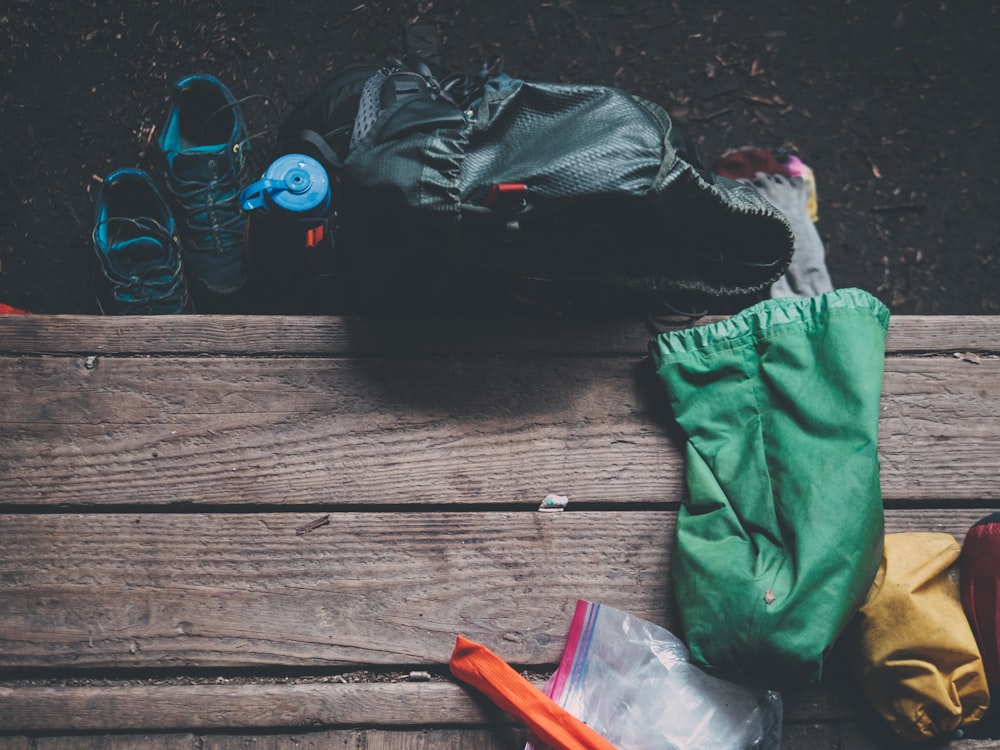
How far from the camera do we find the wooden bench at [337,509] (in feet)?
3.53

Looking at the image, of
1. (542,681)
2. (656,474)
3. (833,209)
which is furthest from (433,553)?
(833,209)

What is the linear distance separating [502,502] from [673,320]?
40 cm

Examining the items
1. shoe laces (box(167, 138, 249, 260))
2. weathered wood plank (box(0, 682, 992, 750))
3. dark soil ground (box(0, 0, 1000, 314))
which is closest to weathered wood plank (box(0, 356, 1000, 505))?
weathered wood plank (box(0, 682, 992, 750))

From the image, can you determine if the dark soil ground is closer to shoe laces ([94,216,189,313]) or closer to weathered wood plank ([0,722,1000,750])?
shoe laces ([94,216,189,313])

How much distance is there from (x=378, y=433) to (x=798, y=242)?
90cm

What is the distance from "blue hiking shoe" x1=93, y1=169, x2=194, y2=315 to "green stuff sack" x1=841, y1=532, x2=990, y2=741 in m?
1.29

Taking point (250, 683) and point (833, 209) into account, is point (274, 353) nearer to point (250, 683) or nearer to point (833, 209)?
point (250, 683)

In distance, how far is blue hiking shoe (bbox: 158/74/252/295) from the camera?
4.69ft

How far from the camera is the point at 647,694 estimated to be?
1.07 m

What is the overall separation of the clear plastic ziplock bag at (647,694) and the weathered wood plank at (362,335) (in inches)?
16.3

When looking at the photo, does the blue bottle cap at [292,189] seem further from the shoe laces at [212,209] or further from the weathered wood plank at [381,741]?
the weathered wood plank at [381,741]

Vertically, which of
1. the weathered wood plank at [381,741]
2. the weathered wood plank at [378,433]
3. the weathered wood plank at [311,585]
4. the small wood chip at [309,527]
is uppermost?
the weathered wood plank at [378,433]

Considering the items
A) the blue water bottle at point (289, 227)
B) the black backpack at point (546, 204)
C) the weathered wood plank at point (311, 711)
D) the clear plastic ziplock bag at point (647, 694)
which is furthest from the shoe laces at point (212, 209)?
the clear plastic ziplock bag at point (647, 694)

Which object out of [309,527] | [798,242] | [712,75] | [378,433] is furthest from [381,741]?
[712,75]
